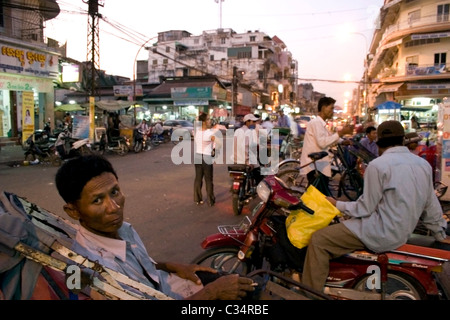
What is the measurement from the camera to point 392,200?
9.19ft

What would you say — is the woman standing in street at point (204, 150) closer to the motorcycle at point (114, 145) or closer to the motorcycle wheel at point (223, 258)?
the motorcycle wheel at point (223, 258)

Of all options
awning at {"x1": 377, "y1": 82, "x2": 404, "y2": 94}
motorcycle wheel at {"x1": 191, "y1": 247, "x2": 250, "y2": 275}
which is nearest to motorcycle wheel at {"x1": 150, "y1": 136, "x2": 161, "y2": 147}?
motorcycle wheel at {"x1": 191, "y1": 247, "x2": 250, "y2": 275}

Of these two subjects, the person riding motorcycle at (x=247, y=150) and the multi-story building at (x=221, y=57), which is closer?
the person riding motorcycle at (x=247, y=150)

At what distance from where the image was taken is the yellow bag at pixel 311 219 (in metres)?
3.01

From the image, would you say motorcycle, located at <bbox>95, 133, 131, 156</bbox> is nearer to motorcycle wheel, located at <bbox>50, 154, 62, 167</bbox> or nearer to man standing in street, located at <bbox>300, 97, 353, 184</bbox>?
motorcycle wheel, located at <bbox>50, 154, 62, 167</bbox>

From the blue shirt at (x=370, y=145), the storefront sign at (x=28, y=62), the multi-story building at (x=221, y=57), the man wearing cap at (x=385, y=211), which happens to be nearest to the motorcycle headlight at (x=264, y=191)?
the man wearing cap at (x=385, y=211)

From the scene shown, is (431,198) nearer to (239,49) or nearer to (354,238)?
(354,238)

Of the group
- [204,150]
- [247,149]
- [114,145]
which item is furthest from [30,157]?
[247,149]

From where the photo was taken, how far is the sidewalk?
1309cm

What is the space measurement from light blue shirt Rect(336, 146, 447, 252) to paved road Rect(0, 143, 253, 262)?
2.49 m

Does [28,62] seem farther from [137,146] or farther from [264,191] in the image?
[264,191]

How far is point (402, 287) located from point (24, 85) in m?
19.0

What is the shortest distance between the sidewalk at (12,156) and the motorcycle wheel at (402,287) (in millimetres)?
13287
